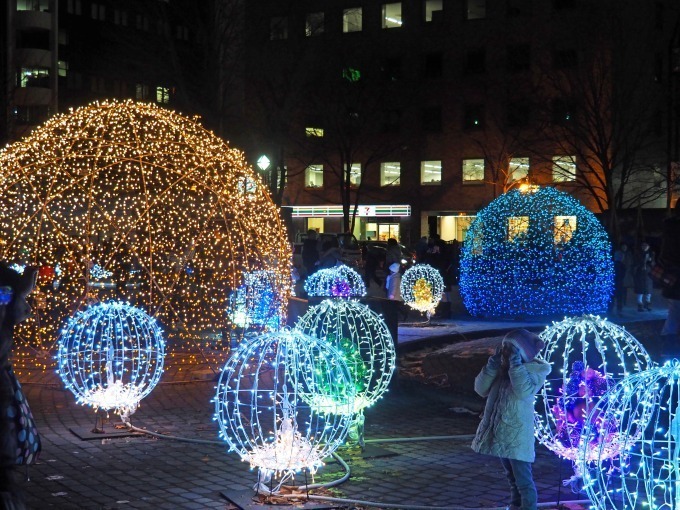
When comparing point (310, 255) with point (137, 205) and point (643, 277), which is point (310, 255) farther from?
point (137, 205)

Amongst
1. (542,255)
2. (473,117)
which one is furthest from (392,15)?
(542,255)

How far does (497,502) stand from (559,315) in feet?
43.2

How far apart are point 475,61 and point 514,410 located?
45677mm

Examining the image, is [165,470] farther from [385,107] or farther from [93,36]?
[93,36]

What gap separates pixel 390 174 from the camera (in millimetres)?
53562

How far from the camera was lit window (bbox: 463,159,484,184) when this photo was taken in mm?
50438

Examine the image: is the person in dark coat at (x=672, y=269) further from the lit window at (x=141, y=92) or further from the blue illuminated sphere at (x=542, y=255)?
the lit window at (x=141, y=92)

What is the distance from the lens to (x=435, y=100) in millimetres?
51906

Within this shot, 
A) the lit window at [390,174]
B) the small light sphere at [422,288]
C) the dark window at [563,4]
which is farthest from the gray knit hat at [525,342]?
the lit window at [390,174]

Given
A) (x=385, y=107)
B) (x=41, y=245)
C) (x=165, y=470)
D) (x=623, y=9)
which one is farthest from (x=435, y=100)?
(x=165, y=470)

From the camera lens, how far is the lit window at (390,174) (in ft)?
174

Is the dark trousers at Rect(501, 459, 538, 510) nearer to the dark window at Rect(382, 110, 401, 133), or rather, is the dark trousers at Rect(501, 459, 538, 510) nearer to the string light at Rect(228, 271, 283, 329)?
the string light at Rect(228, 271, 283, 329)

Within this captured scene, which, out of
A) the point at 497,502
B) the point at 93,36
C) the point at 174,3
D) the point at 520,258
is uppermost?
the point at 93,36

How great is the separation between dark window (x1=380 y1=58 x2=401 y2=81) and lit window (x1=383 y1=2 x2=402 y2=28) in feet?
6.52
